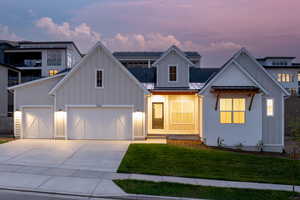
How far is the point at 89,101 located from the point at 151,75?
6.19 metres

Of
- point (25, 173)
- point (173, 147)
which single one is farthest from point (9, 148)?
point (173, 147)

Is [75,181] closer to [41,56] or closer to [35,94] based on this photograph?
[35,94]

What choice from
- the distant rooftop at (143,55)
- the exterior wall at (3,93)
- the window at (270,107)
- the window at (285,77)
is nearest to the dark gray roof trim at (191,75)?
the window at (270,107)

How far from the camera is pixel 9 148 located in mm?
13203

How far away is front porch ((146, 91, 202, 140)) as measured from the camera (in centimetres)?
1816

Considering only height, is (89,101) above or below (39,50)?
Answer: below

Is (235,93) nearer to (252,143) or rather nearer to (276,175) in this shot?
(252,143)

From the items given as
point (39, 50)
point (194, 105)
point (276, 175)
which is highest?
point (39, 50)

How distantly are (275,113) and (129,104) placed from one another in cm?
986

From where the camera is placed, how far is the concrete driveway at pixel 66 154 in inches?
400

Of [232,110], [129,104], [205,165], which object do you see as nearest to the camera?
[205,165]

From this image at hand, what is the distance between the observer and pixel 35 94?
16.7 m

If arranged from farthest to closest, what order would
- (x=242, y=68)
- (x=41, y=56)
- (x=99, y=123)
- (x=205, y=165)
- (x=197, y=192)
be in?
1. (x=41, y=56)
2. (x=99, y=123)
3. (x=242, y=68)
4. (x=205, y=165)
5. (x=197, y=192)

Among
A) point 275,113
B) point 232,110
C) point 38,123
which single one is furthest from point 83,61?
point 275,113
